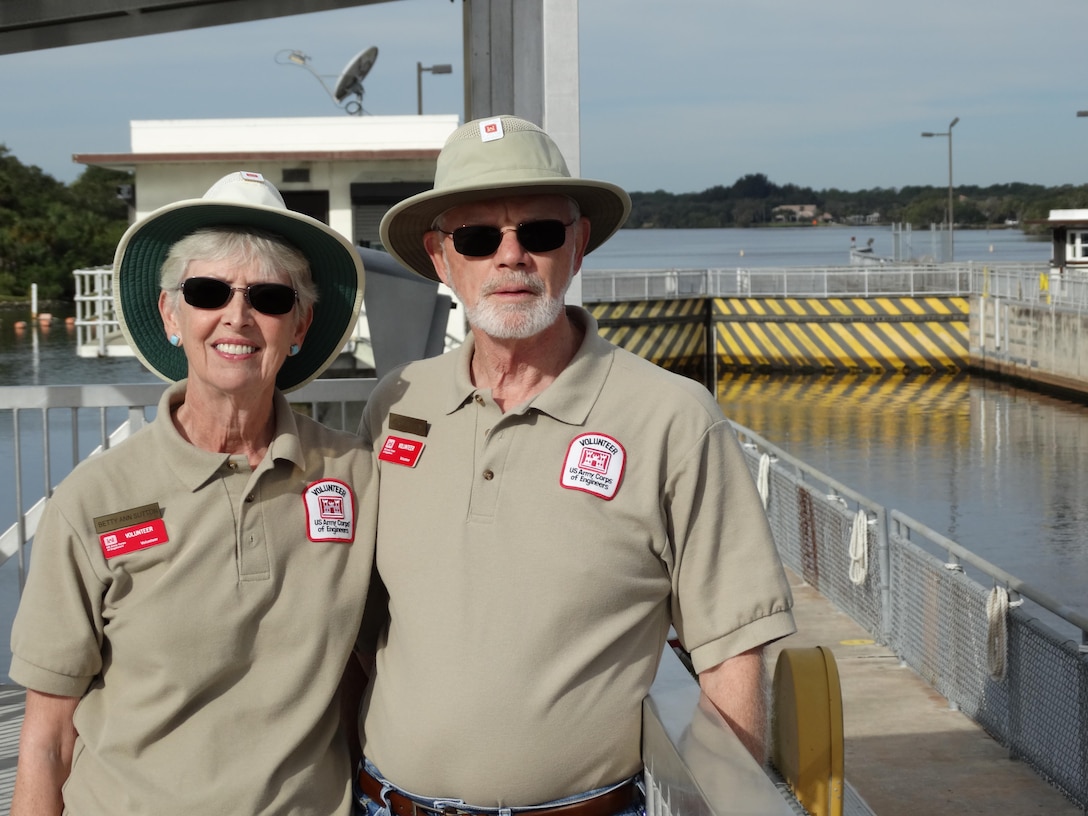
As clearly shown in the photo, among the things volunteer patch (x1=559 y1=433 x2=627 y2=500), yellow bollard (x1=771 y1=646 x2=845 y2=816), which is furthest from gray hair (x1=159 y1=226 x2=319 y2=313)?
yellow bollard (x1=771 y1=646 x2=845 y2=816)

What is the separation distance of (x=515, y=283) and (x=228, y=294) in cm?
54

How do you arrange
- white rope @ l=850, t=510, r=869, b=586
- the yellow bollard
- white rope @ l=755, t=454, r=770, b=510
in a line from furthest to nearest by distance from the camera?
white rope @ l=755, t=454, r=770, b=510, white rope @ l=850, t=510, r=869, b=586, the yellow bollard

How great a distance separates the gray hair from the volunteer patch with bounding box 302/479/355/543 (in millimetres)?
359

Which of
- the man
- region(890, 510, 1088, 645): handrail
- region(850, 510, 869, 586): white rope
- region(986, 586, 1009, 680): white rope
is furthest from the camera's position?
region(850, 510, 869, 586): white rope

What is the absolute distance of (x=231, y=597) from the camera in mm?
2434

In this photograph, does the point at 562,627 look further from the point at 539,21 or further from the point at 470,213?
the point at 539,21

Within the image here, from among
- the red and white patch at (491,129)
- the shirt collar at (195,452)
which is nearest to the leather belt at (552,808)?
the shirt collar at (195,452)

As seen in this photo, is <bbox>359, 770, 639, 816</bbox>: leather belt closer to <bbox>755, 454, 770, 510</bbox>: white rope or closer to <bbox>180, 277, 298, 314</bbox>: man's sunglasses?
<bbox>180, 277, 298, 314</bbox>: man's sunglasses

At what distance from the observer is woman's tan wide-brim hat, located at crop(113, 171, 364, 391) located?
2.56 meters

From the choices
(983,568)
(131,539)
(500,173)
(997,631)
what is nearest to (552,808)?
(131,539)

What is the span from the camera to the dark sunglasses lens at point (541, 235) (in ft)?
8.57

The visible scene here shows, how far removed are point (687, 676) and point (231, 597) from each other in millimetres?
834

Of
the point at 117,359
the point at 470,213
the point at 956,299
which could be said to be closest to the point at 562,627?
the point at 470,213

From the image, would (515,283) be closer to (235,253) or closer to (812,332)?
(235,253)
